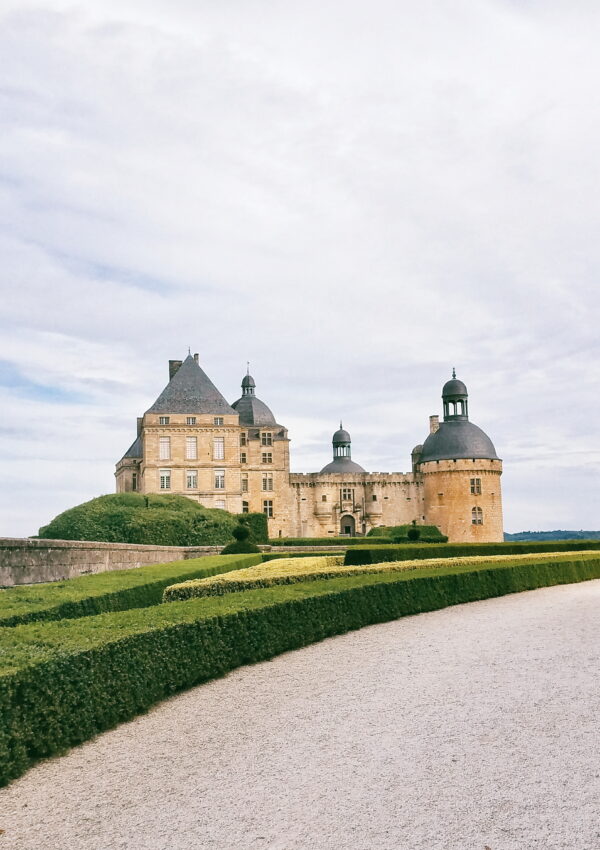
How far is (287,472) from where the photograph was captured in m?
53.5

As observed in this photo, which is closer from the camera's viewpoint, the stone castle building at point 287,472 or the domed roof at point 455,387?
the stone castle building at point 287,472

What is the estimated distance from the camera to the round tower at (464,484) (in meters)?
52.8

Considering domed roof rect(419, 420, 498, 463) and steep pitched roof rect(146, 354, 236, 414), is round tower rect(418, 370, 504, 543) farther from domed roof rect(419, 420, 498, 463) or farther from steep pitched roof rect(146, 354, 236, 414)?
steep pitched roof rect(146, 354, 236, 414)

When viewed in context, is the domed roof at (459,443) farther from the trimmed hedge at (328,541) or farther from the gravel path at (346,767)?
the gravel path at (346,767)

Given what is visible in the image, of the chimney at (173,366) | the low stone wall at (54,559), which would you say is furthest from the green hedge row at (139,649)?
the chimney at (173,366)

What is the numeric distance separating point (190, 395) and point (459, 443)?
18.9m

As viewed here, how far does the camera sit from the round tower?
173ft

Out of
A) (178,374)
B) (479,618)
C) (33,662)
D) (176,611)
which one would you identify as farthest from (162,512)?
(33,662)

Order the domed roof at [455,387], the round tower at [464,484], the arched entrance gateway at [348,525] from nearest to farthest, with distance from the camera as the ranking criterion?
the round tower at [464,484] < the domed roof at [455,387] < the arched entrance gateway at [348,525]

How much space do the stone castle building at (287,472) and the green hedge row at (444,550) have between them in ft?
75.6

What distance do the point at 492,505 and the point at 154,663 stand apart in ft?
159

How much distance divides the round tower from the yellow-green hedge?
3338 centimetres

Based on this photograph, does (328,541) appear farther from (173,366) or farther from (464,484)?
(464,484)

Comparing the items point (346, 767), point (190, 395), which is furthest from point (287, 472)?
point (346, 767)
